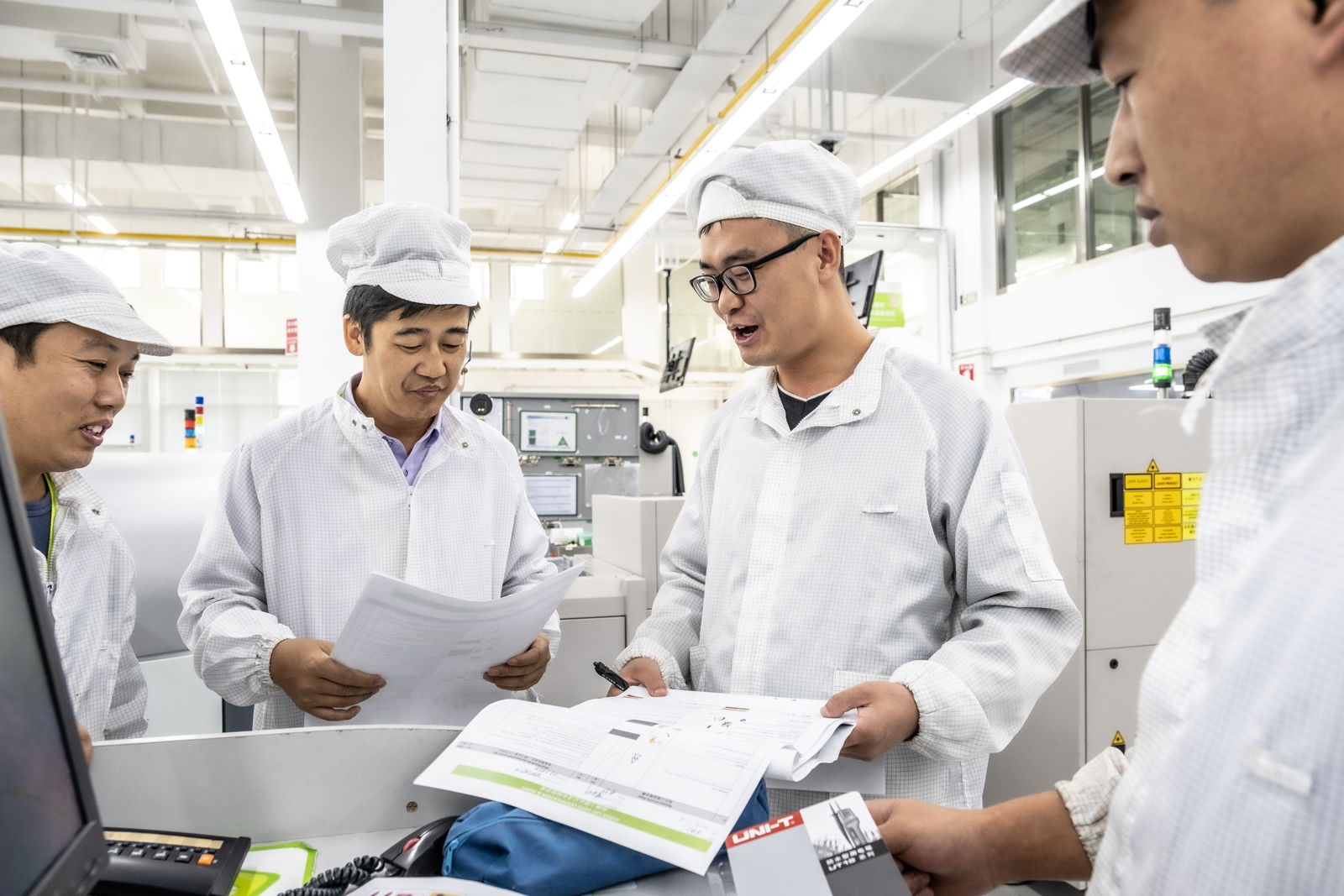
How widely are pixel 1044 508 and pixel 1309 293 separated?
2.17 metres

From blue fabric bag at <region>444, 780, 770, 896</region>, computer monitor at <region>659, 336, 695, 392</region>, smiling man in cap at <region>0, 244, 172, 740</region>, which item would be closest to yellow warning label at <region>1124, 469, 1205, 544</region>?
blue fabric bag at <region>444, 780, 770, 896</region>

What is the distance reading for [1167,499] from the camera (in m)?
2.49

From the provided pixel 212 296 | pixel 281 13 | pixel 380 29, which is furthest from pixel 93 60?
pixel 212 296

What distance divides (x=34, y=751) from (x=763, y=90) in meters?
4.41

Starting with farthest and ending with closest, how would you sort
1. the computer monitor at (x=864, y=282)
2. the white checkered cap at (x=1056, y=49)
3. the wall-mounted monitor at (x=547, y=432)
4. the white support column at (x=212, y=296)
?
1. the white support column at (x=212, y=296)
2. the wall-mounted monitor at (x=547, y=432)
3. the computer monitor at (x=864, y=282)
4. the white checkered cap at (x=1056, y=49)

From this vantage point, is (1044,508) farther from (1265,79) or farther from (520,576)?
(1265,79)

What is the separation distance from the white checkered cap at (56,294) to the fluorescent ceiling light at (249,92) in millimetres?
2220

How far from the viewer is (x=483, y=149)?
250 inches

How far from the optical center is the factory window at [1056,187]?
242 inches

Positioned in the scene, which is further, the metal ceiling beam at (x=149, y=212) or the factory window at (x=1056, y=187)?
the metal ceiling beam at (x=149, y=212)

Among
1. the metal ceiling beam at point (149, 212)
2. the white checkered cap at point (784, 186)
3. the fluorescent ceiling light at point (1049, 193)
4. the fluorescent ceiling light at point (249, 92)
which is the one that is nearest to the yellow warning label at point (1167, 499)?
the white checkered cap at point (784, 186)

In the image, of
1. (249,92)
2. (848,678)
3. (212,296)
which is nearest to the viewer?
(848,678)

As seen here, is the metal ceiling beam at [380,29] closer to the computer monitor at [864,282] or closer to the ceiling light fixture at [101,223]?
the ceiling light fixture at [101,223]

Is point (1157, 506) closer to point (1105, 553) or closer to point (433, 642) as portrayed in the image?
point (1105, 553)
